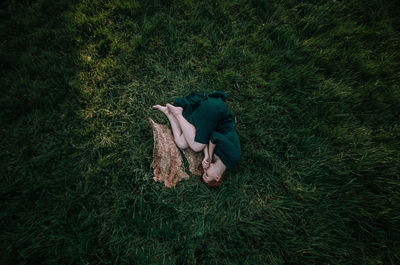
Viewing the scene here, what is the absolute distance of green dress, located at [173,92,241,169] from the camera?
77.8 inches

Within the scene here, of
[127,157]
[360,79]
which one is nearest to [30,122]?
[127,157]

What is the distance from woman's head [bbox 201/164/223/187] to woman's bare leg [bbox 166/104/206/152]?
308 mm

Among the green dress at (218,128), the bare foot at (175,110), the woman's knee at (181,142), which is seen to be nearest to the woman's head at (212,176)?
the green dress at (218,128)

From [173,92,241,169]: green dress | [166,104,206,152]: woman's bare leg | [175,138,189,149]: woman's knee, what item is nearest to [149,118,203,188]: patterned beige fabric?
[175,138,189,149]: woman's knee

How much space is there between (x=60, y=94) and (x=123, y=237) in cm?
220

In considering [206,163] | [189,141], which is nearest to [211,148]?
[206,163]

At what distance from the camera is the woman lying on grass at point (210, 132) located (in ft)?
6.56

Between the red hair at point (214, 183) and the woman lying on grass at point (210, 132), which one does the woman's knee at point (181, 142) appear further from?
the red hair at point (214, 183)

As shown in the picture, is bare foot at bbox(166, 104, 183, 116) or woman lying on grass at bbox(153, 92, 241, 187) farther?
bare foot at bbox(166, 104, 183, 116)

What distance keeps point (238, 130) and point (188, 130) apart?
0.82 metres

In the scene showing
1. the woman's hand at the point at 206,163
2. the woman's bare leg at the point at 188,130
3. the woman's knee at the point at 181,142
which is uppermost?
the woman's bare leg at the point at 188,130

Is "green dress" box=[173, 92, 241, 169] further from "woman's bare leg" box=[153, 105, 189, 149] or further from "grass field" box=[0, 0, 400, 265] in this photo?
"grass field" box=[0, 0, 400, 265]

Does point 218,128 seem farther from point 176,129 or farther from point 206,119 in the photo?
point 176,129

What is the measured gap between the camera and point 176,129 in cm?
233
